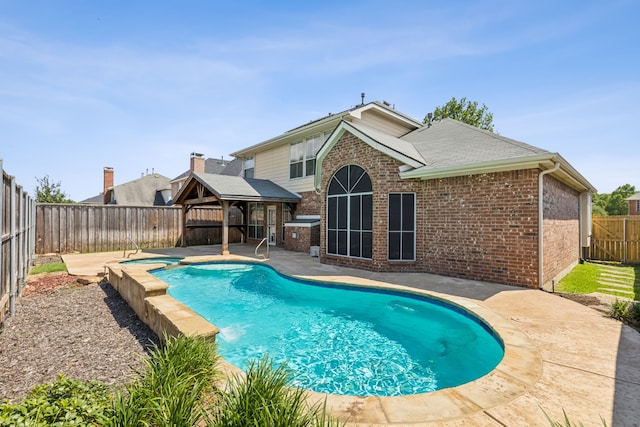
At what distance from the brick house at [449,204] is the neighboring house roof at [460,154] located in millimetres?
34

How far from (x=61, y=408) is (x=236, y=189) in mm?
12512

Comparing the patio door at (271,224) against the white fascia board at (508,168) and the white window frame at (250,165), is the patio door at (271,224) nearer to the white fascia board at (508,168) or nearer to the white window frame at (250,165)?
the white window frame at (250,165)

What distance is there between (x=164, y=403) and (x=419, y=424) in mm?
2114

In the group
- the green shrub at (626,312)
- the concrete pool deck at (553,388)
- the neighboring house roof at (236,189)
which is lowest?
the concrete pool deck at (553,388)

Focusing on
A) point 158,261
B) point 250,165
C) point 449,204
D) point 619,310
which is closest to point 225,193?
point 158,261

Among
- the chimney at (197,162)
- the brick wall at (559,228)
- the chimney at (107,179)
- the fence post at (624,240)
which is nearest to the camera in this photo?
the brick wall at (559,228)

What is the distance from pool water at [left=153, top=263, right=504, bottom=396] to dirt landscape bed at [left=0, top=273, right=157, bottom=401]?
143 centimetres

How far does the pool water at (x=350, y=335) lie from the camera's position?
13.9ft

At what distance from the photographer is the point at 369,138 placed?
9.99m

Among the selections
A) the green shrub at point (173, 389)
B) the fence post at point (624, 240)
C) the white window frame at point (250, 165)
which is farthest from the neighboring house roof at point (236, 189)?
the fence post at point (624, 240)

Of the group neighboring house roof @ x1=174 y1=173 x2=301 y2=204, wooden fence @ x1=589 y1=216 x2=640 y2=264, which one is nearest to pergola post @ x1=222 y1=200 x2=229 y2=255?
neighboring house roof @ x1=174 y1=173 x2=301 y2=204

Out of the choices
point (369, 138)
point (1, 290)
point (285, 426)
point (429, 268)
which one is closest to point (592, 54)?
point (369, 138)

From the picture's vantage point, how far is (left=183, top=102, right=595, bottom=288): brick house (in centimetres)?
768

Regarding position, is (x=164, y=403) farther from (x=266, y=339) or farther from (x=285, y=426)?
(x=266, y=339)
